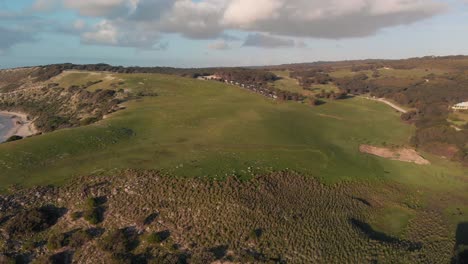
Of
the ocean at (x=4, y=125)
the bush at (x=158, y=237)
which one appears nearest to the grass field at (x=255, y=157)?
the bush at (x=158, y=237)

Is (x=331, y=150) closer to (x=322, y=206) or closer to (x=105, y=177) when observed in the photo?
(x=322, y=206)

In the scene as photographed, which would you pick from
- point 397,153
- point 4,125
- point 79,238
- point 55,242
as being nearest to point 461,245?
Result: point 397,153

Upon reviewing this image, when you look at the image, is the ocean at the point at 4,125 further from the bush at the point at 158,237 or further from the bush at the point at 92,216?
the bush at the point at 158,237

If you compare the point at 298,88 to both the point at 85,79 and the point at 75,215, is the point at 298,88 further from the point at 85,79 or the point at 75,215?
the point at 75,215

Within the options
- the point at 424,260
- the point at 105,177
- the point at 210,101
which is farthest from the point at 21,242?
the point at 210,101

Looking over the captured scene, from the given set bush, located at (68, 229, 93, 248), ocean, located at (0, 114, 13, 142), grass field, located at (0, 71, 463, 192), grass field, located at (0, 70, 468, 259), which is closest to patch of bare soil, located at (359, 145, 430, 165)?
grass field, located at (0, 70, 468, 259)

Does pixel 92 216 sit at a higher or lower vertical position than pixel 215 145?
lower

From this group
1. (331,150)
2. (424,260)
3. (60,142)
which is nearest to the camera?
(424,260)
